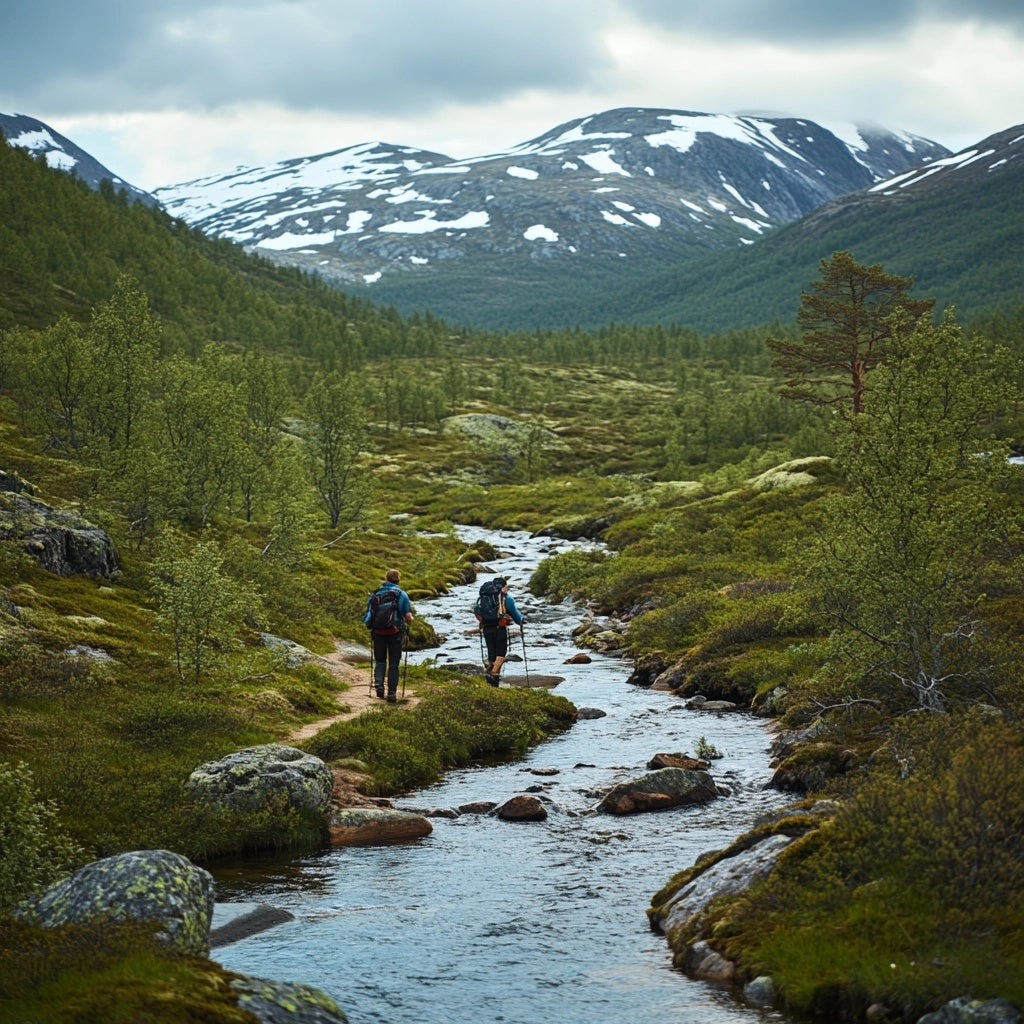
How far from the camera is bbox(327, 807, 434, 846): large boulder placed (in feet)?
59.9

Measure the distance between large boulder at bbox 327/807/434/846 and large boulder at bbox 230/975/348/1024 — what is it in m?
7.46

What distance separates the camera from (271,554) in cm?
4369

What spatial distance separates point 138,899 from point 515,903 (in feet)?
17.9

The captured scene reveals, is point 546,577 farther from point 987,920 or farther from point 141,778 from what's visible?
point 987,920

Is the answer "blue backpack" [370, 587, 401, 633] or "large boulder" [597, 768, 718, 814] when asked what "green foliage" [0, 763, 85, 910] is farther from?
"blue backpack" [370, 587, 401, 633]

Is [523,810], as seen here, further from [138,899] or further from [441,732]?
[138,899]

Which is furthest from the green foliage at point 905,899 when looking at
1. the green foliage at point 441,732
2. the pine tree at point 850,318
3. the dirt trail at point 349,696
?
the pine tree at point 850,318

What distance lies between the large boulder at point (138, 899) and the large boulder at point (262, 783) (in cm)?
529

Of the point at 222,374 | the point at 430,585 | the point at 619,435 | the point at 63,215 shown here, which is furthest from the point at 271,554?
the point at 63,215

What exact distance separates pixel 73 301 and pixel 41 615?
125m

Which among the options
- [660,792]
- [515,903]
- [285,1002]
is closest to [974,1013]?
[285,1002]

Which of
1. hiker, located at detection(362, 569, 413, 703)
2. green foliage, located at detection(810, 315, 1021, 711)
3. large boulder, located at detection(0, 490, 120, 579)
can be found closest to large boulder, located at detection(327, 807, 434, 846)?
hiker, located at detection(362, 569, 413, 703)

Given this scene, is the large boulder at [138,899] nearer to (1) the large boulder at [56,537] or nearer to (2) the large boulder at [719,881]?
(2) the large boulder at [719,881]

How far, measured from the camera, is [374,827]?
18.4 m
